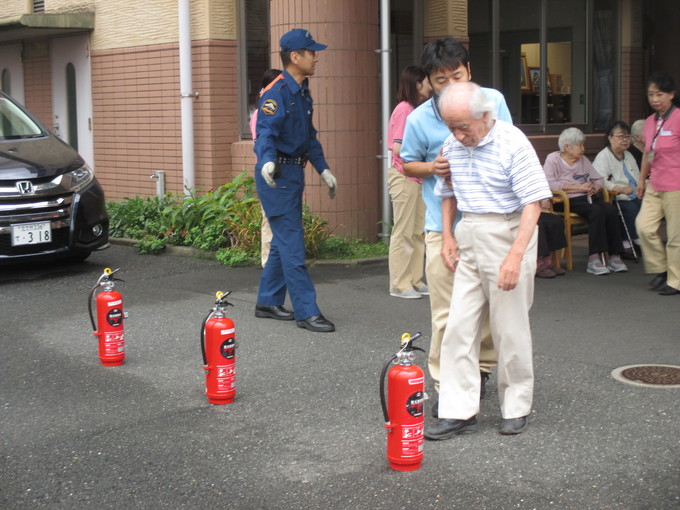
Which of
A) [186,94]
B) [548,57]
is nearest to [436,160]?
[186,94]

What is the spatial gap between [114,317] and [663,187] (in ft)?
15.6

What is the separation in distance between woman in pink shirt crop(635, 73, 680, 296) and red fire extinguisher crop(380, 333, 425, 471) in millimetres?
4657

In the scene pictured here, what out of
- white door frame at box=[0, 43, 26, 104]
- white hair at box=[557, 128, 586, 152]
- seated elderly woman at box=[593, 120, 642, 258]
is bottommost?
seated elderly woman at box=[593, 120, 642, 258]

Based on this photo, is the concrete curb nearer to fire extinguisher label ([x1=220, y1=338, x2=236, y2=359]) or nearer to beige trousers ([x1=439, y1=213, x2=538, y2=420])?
fire extinguisher label ([x1=220, y1=338, x2=236, y2=359])

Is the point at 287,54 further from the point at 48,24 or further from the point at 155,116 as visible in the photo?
the point at 48,24

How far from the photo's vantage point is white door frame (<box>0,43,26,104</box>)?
15906 mm

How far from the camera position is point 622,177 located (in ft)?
34.3

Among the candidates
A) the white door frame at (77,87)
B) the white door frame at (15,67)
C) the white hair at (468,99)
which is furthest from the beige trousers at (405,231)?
the white door frame at (15,67)

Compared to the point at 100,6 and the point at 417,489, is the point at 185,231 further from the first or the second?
the point at 417,489

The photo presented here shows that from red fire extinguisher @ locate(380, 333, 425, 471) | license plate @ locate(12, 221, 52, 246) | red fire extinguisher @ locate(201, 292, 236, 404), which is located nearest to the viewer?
red fire extinguisher @ locate(380, 333, 425, 471)

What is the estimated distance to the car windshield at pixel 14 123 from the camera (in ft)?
34.8

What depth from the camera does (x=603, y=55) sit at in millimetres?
14180

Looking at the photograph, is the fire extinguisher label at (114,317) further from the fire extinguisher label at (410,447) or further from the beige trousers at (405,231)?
the beige trousers at (405,231)

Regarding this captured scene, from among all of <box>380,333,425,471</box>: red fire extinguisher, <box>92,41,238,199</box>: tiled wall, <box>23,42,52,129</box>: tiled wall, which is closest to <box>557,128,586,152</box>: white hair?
<box>92,41,238,199</box>: tiled wall
